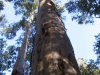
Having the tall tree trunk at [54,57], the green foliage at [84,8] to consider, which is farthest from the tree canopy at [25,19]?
the tall tree trunk at [54,57]

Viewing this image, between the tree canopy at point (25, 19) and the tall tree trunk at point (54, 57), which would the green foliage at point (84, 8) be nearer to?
the tree canopy at point (25, 19)

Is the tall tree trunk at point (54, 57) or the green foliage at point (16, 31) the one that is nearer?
the tall tree trunk at point (54, 57)

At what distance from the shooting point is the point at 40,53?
184 centimetres

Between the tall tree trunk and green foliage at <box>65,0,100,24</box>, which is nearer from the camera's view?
the tall tree trunk

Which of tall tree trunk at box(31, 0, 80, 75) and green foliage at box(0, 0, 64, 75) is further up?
green foliage at box(0, 0, 64, 75)

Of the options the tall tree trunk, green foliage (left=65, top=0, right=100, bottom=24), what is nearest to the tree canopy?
green foliage (left=65, top=0, right=100, bottom=24)

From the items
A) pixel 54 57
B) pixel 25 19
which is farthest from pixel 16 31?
pixel 54 57

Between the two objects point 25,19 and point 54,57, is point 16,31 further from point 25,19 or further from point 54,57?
point 54,57

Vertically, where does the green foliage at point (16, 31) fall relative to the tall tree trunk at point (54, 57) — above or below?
above

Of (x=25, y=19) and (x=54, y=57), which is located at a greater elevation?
(x=25, y=19)

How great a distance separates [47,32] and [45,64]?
67 centimetres

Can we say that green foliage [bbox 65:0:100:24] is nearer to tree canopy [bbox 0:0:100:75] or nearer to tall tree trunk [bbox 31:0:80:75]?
tree canopy [bbox 0:0:100:75]

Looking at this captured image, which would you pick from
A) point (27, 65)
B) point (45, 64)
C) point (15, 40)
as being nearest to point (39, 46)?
point (45, 64)

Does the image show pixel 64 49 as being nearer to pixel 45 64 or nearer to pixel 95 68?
pixel 45 64
